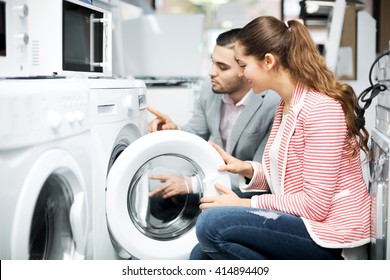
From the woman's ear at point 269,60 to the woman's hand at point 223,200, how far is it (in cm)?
35

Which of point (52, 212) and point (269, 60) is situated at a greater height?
point (269, 60)

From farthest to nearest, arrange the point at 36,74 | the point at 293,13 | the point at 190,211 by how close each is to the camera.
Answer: the point at 293,13 < the point at 190,211 < the point at 36,74

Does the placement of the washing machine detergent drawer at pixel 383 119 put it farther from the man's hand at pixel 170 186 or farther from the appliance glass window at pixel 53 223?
the appliance glass window at pixel 53 223

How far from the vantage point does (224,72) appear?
1865mm

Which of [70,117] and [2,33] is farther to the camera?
[2,33]

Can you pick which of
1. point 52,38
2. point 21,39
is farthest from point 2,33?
point 52,38

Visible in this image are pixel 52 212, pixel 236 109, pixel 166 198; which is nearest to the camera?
pixel 52 212

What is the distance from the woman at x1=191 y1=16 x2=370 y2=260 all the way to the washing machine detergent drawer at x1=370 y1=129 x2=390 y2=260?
0.02 meters

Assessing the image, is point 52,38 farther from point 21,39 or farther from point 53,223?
point 53,223

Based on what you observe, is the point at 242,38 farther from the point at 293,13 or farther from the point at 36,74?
the point at 293,13

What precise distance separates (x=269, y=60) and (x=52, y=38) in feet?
2.02
